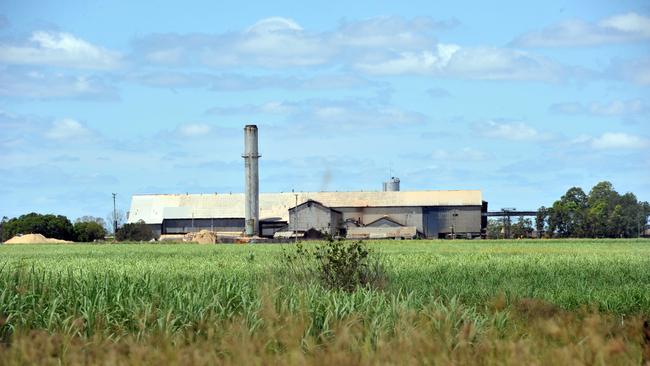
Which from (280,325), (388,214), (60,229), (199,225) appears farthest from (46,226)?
(280,325)

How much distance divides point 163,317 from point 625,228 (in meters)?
165

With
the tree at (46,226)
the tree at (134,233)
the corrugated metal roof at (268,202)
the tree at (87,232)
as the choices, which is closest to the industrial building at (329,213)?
the corrugated metal roof at (268,202)

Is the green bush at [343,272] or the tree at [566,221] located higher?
the tree at [566,221]

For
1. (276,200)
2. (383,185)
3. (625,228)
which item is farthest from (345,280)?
(625,228)

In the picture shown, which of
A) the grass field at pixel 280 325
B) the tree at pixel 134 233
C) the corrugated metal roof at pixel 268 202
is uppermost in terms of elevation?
the corrugated metal roof at pixel 268 202

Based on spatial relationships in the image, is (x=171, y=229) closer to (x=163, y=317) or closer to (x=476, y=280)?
(x=476, y=280)

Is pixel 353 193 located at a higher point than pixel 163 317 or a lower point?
higher

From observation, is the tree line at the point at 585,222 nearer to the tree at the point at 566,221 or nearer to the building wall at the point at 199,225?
the tree at the point at 566,221

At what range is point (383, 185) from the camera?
164 meters

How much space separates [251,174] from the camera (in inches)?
4823

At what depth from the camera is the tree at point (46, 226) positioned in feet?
438

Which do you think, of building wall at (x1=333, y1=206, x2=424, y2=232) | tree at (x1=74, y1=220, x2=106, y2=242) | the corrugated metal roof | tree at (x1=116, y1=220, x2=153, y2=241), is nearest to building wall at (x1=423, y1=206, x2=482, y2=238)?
the corrugated metal roof

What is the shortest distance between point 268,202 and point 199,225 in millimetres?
10373

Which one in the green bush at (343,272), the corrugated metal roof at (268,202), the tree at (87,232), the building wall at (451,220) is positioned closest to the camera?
the green bush at (343,272)
